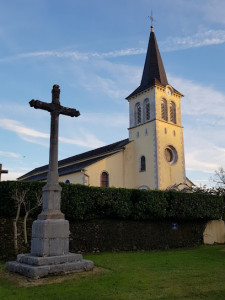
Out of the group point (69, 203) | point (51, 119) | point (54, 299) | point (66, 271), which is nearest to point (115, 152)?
point (69, 203)

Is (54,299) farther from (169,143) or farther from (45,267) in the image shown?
(169,143)

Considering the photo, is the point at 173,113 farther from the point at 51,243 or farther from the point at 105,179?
the point at 51,243

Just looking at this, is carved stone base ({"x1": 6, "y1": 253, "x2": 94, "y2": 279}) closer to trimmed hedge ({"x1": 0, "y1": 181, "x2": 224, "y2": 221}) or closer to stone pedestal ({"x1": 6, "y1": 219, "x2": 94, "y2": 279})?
stone pedestal ({"x1": 6, "y1": 219, "x2": 94, "y2": 279})

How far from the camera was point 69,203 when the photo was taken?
13.8 meters

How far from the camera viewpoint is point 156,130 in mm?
29656

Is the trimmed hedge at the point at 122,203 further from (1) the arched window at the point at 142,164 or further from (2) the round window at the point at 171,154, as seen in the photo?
(2) the round window at the point at 171,154

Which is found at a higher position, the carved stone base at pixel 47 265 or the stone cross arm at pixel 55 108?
the stone cross arm at pixel 55 108

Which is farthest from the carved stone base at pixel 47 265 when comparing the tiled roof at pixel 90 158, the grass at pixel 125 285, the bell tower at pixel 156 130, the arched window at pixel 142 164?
the arched window at pixel 142 164

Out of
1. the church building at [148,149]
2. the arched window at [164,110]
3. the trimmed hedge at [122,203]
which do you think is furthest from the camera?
the arched window at [164,110]

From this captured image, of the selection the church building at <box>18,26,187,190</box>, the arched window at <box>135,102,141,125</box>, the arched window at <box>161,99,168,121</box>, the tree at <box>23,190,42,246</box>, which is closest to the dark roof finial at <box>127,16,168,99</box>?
the church building at <box>18,26,187,190</box>

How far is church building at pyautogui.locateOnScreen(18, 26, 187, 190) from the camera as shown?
93.2ft

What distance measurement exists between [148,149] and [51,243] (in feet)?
73.1

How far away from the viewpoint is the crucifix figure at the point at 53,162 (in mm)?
9059

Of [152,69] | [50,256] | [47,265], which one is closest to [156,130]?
[152,69]
